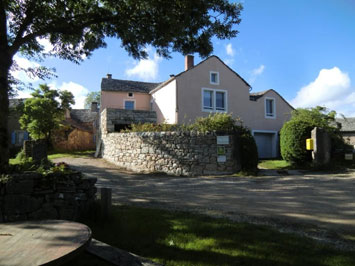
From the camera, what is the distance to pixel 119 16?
608 centimetres

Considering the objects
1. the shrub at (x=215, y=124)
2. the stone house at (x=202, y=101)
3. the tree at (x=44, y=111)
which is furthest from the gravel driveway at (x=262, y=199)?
the tree at (x=44, y=111)

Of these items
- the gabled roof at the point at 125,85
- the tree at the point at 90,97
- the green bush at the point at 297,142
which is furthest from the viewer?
the tree at the point at 90,97

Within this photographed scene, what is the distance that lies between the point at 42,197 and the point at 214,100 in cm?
1644

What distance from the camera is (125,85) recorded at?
76.1 ft

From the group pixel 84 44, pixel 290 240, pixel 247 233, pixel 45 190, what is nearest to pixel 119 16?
pixel 84 44

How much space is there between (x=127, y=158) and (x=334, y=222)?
34.4ft

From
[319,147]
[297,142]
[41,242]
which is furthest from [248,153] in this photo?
[41,242]

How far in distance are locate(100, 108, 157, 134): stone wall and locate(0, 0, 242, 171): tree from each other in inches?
396

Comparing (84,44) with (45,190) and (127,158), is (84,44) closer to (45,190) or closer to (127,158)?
(45,190)

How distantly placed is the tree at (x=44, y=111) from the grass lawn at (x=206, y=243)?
70.1 ft

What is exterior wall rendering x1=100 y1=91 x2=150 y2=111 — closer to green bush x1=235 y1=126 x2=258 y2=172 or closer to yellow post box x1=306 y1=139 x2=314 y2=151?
green bush x1=235 y1=126 x2=258 y2=172

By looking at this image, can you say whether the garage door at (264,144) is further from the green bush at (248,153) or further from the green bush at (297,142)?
the green bush at (248,153)

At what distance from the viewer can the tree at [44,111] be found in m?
22.6

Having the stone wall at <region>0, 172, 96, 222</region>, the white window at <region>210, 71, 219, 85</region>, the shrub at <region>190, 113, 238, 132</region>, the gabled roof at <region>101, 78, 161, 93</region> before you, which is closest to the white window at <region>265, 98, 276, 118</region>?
the white window at <region>210, 71, 219, 85</region>
